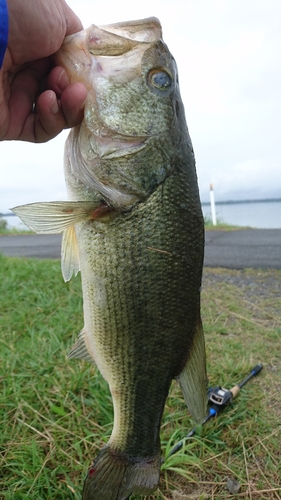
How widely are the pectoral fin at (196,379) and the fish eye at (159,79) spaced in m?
1.05

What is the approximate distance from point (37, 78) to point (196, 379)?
5.33 ft

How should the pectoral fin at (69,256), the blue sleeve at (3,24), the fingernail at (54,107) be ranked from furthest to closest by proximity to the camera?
the pectoral fin at (69,256) → the fingernail at (54,107) → the blue sleeve at (3,24)

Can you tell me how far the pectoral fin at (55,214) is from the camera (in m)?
1.85

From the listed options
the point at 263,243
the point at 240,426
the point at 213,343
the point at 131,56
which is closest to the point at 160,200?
the point at 131,56

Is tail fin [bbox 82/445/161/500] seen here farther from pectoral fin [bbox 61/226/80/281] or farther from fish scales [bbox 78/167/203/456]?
pectoral fin [bbox 61/226/80/281]

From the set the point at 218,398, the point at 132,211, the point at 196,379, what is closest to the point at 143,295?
the point at 132,211

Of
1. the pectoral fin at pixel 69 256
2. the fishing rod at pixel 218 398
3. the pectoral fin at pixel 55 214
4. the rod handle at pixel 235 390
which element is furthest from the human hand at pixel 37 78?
the rod handle at pixel 235 390

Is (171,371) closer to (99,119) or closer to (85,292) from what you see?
(85,292)

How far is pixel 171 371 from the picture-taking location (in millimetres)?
2037

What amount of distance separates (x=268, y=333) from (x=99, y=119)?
3356mm

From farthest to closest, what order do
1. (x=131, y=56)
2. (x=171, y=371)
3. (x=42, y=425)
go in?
(x=42, y=425) → (x=171, y=371) → (x=131, y=56)

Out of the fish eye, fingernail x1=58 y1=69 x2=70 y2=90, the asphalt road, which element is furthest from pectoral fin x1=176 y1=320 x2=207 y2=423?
the asphalt road

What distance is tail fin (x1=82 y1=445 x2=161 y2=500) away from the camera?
1.97 m

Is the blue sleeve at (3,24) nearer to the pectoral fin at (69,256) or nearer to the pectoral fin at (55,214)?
the pectoral fin at (55,214)
